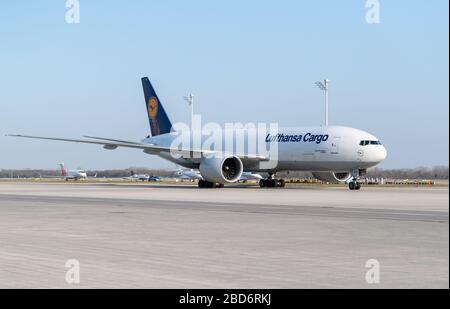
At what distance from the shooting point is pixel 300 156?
49844 mm

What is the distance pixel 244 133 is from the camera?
54625mm

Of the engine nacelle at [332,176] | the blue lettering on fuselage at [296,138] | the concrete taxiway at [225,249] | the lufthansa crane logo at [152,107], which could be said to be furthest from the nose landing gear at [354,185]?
the concrete taxiway at [225,249]

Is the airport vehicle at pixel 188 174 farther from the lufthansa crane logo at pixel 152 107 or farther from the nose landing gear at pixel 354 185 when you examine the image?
the nose landing gear at pixel 354 185

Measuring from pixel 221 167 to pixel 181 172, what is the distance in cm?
7147

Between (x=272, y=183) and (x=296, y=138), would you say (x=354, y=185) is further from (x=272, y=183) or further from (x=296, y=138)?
(x=272, y=183)

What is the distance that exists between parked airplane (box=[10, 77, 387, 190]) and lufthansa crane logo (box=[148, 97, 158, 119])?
5879 millimetres

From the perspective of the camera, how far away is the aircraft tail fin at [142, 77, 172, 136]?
62.4 m

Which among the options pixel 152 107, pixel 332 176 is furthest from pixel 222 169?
pixel 152 107

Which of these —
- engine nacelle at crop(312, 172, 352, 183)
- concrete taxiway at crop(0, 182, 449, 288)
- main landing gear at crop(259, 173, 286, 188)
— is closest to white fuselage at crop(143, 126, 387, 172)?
main landing gear at crop(259, 173, 286, 188)

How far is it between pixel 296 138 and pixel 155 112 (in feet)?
Answer: 55.7

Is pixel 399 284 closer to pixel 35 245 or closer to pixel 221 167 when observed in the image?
pixel 35 245

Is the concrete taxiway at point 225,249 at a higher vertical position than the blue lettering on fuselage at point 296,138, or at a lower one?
lower

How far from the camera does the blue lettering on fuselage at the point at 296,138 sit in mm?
48719
